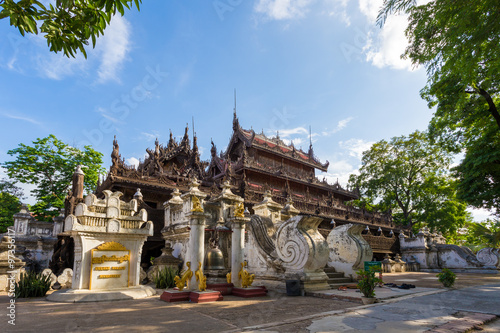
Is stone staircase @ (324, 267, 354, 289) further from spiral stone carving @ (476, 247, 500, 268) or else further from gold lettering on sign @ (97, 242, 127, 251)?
spiral stone carving @ (476, 247, 500, 268)

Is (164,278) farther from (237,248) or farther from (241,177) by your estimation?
(241,177)

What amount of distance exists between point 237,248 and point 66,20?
6841 mm

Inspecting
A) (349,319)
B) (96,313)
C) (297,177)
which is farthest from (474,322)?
(297,177)

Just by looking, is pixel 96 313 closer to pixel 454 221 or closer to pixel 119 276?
pixel 119 276

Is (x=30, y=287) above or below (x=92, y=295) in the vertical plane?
above

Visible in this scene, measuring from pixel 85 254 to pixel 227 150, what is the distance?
27.5 metres

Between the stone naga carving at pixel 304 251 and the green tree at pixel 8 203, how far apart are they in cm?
2299

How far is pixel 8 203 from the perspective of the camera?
74.8ft

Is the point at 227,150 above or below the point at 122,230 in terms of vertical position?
above

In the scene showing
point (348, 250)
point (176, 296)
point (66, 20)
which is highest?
point (66, 20)

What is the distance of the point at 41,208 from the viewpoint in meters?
22.8

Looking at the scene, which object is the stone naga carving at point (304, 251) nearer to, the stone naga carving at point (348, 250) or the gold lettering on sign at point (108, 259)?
the stone naga carving at point (348, 250)

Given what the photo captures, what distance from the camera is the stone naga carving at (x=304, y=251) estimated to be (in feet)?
26.8

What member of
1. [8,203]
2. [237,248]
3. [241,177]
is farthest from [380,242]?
[8,203]
